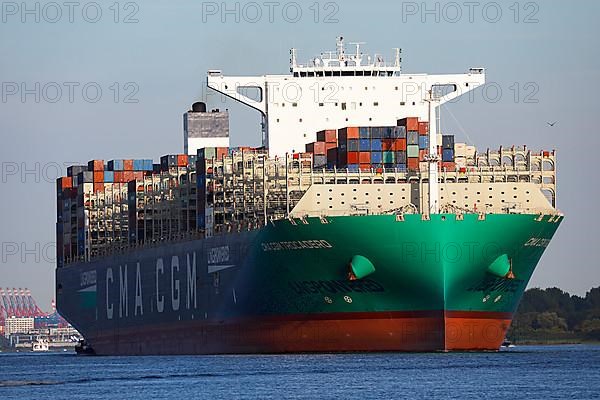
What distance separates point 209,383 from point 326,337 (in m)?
13.6

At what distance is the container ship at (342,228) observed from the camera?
231ft

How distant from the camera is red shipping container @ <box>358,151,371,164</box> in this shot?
73.9 metres

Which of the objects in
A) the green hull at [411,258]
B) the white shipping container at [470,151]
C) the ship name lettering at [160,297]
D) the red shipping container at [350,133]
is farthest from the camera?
the ship name lettering at [160,297]

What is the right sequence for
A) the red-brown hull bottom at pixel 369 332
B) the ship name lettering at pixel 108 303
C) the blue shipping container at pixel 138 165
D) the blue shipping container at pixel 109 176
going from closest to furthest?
the red-brown hull bottom at pixel 369 332 < the ship name lettering at pixel 108 303 < the blue shipping container at pixel 138 165 < the blue shipping container at pixel 109 176

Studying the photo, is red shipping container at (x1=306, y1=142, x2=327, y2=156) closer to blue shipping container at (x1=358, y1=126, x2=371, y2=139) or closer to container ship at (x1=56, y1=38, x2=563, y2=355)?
container ship at (x1=56, y1=38, x2=563, y2=355)

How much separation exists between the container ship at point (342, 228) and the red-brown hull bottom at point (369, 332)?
77 millimetres

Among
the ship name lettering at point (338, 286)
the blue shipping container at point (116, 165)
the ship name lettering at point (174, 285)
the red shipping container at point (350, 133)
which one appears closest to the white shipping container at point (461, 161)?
the red shipping container at point (350, 133)

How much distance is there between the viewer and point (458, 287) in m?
70.2

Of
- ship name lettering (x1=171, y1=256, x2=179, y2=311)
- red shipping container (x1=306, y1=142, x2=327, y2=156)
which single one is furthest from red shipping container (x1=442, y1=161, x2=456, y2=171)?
ship name lettering (x1=171, y1=256, x2=179, y2=311)

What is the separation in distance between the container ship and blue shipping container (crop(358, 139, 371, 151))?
60 mm

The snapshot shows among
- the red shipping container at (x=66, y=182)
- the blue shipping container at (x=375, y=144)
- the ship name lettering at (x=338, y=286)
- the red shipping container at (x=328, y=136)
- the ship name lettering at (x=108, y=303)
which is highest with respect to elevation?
the red shipping container at (x=328, y=136)

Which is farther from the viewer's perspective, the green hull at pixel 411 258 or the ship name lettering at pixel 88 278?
the ship name lettering at pixel 88 278

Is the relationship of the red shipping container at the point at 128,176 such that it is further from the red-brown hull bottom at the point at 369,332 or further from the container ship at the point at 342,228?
the red-brown hull bottom at the point at 369,332

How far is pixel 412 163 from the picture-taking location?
7356 cm
